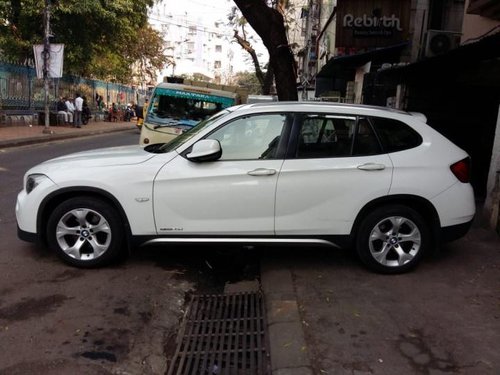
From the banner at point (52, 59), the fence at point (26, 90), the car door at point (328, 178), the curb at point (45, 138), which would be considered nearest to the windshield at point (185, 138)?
the car door at point (328, 178)

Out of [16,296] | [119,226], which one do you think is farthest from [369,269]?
[16,296]

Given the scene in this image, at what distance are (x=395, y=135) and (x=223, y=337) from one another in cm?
253

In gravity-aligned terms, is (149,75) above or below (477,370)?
above

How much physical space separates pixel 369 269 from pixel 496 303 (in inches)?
45.5

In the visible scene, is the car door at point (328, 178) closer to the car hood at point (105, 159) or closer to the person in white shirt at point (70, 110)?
the car hood at point (105, 159)

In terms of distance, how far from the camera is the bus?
11.3 m

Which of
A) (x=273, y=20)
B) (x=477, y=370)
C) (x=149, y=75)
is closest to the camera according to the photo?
(x=477, y=370)

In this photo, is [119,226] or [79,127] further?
[79,127]

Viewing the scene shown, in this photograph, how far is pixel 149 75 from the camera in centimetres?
4956

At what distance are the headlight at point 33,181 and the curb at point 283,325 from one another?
2.30 meters

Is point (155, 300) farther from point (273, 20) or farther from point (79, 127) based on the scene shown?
point (79, 127)

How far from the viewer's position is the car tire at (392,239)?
482cm

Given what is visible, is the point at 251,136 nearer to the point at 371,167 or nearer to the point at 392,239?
the point at 371,167

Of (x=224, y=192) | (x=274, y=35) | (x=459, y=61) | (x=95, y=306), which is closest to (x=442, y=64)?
(x=459, y=61)
